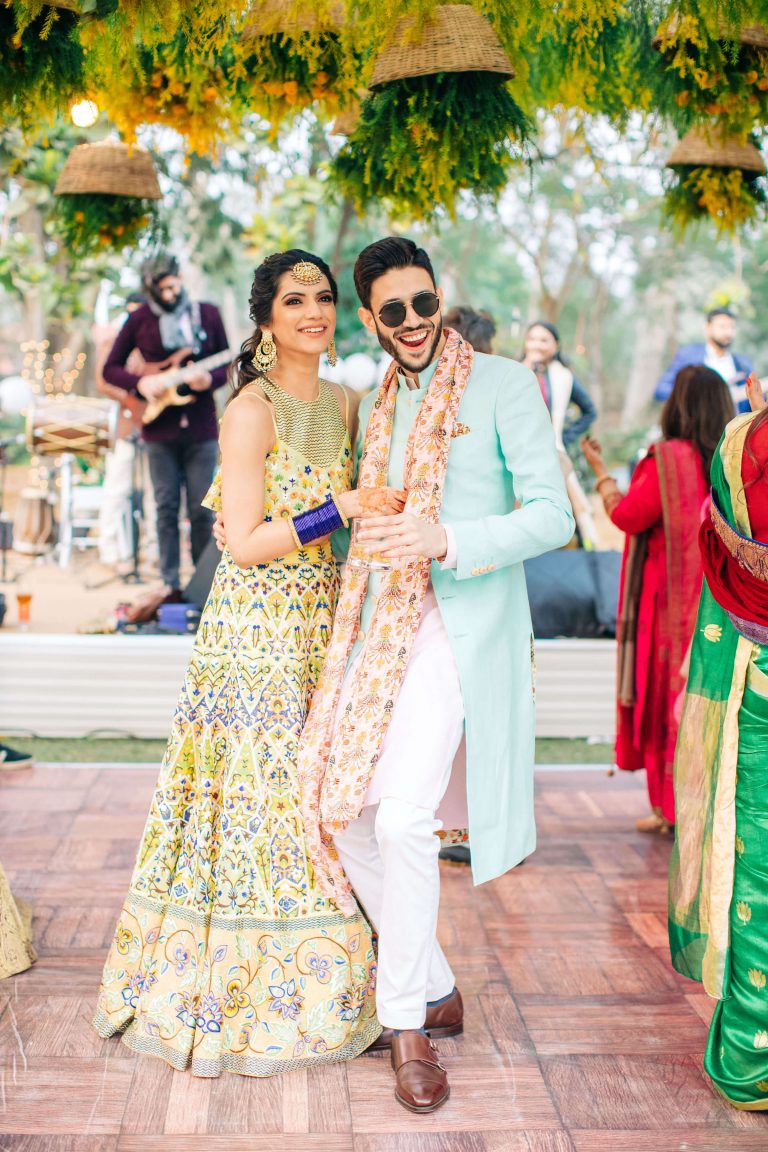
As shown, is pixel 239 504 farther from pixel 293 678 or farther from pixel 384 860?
pixel 384 860

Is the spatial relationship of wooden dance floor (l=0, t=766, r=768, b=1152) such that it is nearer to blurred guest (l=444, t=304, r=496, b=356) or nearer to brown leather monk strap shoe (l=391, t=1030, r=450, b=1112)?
brown leather monk strap shoe (l=391, t=1030, r=450, b=1112)

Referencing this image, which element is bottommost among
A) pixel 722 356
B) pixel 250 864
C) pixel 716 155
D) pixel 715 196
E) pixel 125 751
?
pixel 125 751

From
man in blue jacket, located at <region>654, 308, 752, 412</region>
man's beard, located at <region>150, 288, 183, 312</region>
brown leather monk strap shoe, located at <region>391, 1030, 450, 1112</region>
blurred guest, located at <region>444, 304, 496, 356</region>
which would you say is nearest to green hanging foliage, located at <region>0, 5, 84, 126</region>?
blurred guest, located at <region>444, 304, 496, 356</region>

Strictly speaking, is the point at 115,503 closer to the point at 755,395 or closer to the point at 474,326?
the point at 474,326

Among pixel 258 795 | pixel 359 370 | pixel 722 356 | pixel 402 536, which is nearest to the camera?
pixel 402 536

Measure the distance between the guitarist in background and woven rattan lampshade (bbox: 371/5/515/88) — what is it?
10.6 feet

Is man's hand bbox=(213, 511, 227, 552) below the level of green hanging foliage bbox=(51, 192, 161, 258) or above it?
below

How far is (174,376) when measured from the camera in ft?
20.3

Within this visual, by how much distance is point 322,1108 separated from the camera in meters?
2.57

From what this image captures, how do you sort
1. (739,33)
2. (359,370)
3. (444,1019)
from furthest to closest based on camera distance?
1. (359,370)
2. (739,33)
3. (444,1019)

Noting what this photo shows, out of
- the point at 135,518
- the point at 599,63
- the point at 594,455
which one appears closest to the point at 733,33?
the point at 599,63

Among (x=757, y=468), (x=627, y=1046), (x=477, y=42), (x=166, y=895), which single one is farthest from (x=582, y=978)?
(x=477, y=42)

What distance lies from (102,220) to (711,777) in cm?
Answer: 299

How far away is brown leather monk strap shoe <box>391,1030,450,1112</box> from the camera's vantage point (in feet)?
8.42
